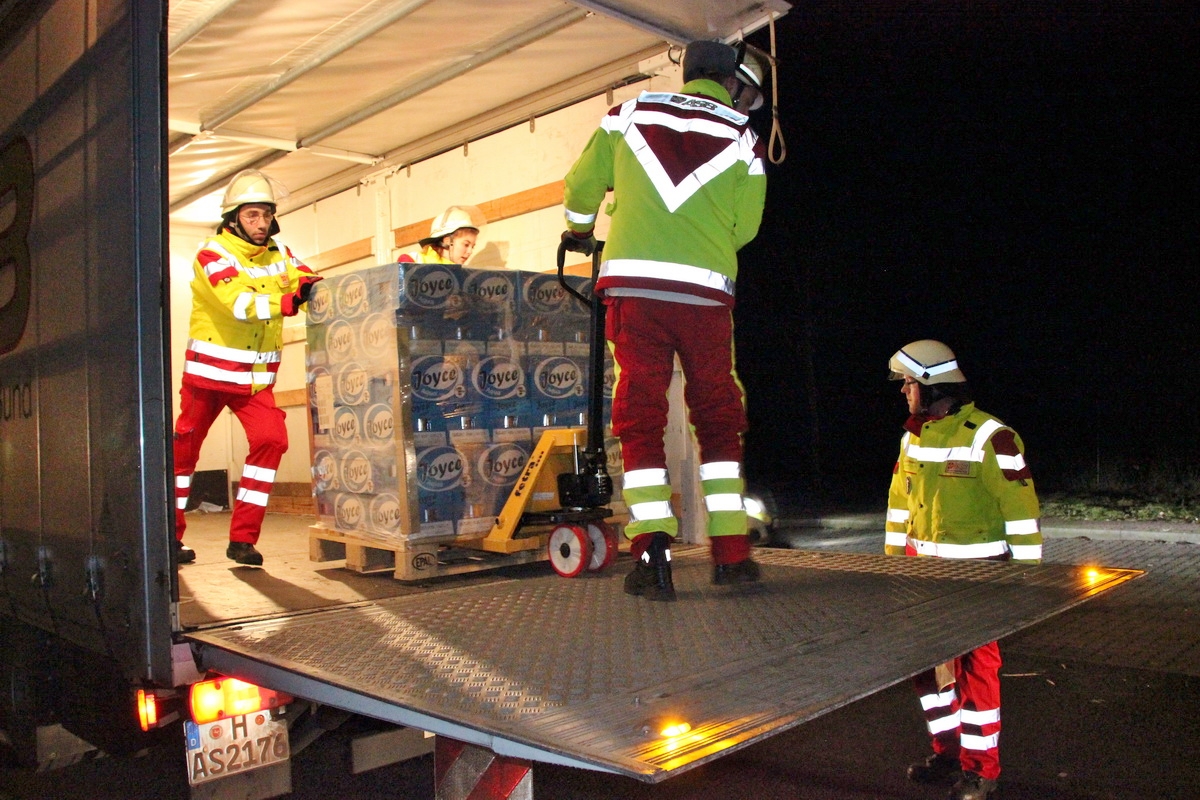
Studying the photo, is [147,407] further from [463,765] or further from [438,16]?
[438,16]

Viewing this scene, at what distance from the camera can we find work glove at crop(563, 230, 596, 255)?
13.0 ft

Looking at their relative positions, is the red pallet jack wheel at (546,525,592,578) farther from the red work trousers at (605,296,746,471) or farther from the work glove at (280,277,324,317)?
the work glove at (280,277,324,317)

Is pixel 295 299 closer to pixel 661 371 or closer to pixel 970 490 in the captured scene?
pixel 661 371

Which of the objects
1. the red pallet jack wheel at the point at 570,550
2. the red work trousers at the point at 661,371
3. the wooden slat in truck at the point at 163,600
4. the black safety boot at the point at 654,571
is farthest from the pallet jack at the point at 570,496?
the black safety boot at the point at 654,571

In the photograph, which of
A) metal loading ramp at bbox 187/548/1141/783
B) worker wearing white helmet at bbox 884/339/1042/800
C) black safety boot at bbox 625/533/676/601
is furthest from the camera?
worker wearing white helmet at bbox 884/339/1042/800

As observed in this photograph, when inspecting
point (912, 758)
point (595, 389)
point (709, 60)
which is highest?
point (709, 60)

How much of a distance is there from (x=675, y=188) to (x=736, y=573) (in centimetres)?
140

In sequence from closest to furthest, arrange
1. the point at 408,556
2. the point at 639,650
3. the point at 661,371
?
the point at 639,650, the point at 661,371, the point at 408,556

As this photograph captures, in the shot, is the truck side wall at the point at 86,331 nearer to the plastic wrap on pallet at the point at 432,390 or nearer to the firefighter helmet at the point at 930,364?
the plastic wrap on pallet at the point at 432,390

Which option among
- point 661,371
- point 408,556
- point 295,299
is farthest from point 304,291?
point 661,371

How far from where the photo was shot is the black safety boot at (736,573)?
143 inches

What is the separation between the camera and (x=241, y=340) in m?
5.39

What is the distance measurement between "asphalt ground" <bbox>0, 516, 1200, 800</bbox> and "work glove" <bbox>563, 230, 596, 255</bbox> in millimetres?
1988

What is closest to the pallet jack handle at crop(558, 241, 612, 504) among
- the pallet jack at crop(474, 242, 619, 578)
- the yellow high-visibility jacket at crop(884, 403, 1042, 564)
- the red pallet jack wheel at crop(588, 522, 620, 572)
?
the pallet jack at crop(474, 242, 619, 578)
